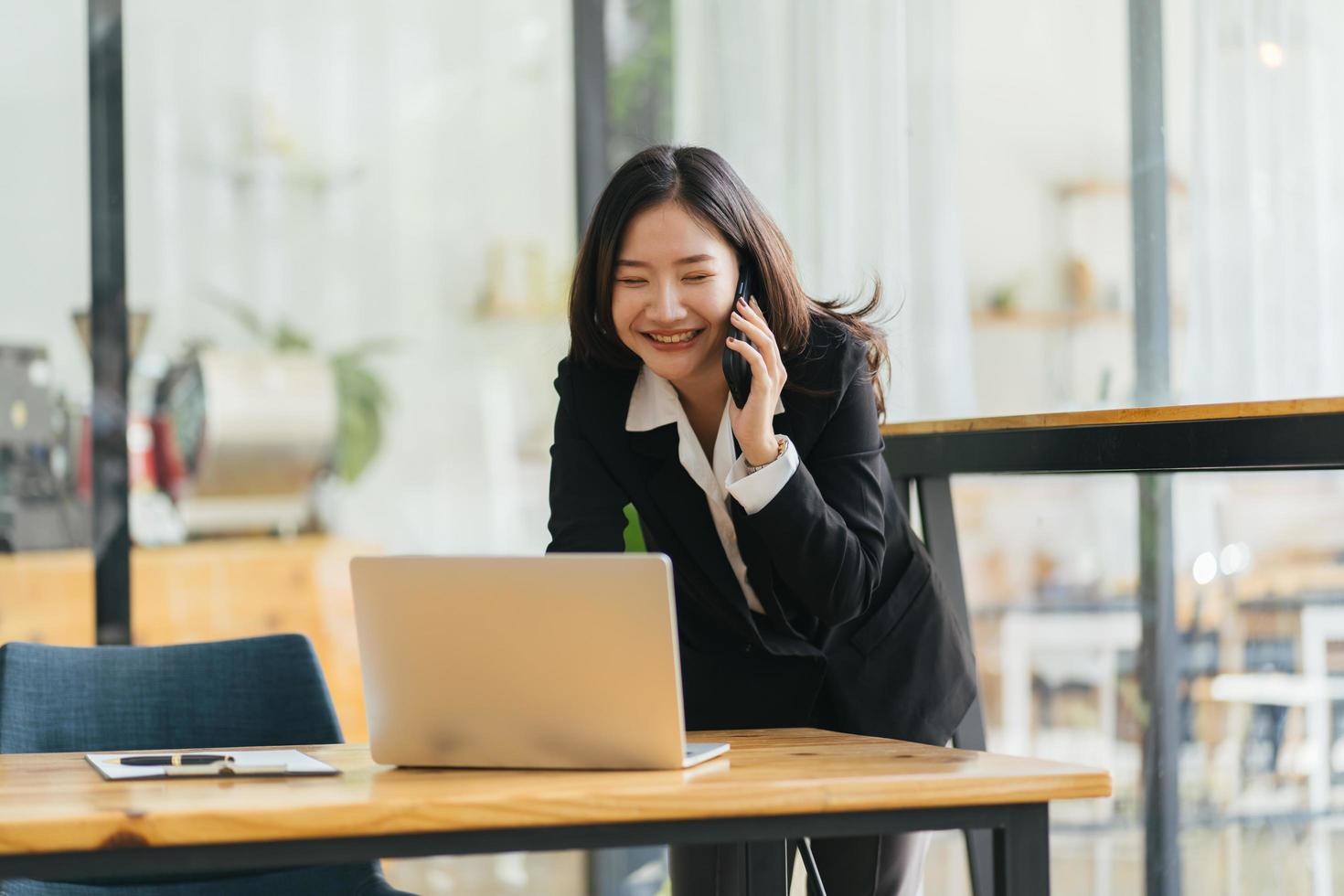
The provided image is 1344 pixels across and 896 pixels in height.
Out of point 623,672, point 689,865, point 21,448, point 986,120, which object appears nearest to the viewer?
point 623,672

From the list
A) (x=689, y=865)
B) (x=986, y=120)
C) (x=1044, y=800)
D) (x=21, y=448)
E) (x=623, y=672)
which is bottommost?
(x=689, y=865)

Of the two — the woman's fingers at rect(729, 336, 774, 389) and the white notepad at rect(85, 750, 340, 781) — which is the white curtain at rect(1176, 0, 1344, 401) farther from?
the white notepad at rect(85, 750, 340, 781)

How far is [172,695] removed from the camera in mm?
2127

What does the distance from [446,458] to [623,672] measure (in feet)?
8.40

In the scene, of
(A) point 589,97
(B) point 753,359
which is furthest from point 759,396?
(A) point 589,97

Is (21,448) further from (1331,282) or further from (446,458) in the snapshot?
(1331,282)

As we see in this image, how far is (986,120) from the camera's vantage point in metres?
2.80

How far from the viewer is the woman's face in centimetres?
187

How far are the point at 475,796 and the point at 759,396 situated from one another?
66 cm

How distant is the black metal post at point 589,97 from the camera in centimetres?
398

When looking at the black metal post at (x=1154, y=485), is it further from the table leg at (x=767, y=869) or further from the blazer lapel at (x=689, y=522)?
the table leg at (x=767, y=869)

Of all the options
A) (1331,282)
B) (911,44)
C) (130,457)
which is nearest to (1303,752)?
(1331,282)

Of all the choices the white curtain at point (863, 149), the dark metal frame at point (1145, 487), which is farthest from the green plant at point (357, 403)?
the dark metal frame at point (1145, 487)

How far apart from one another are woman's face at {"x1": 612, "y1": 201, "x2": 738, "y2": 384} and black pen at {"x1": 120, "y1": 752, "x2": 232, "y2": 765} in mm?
702
